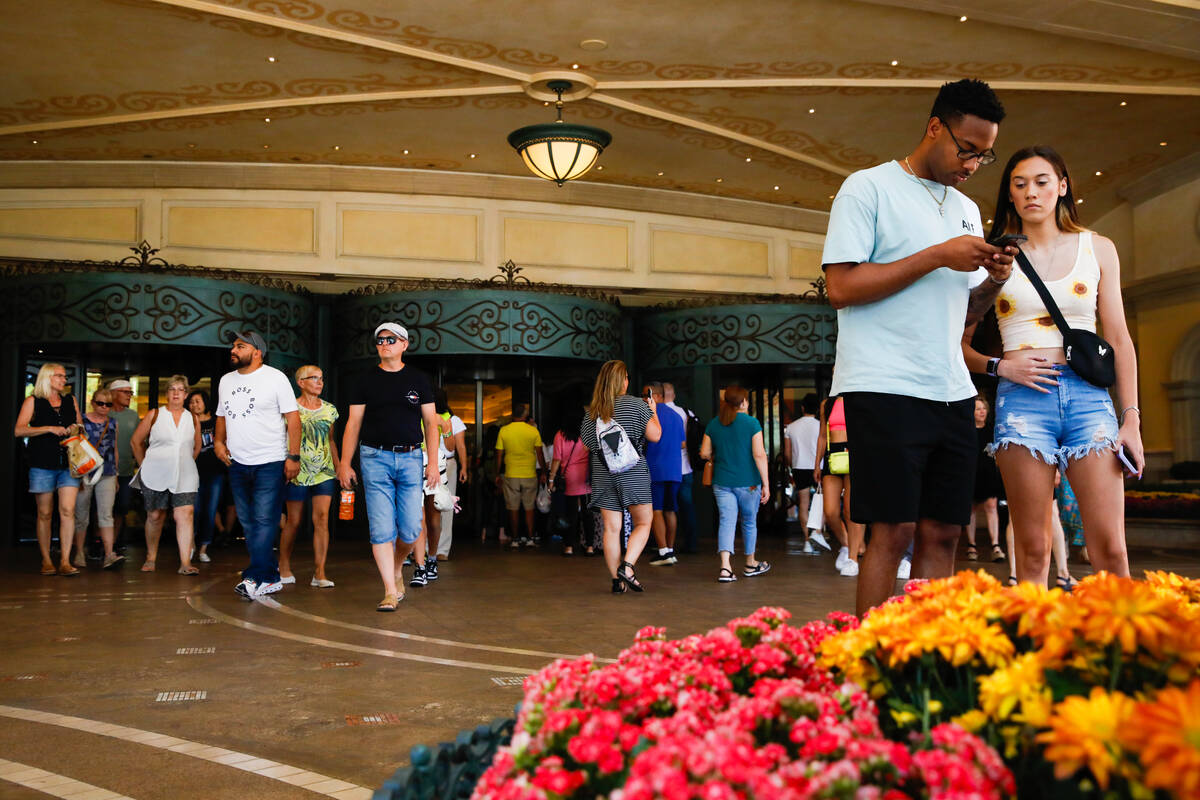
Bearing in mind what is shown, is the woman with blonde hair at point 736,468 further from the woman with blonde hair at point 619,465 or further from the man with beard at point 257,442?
the man with beard at point 257,442

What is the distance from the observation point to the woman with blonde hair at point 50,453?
784 centimetres

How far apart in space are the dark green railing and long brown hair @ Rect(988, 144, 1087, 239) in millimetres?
2155

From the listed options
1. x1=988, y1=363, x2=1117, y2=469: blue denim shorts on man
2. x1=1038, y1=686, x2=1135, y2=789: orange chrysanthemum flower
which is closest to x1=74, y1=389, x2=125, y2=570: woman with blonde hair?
x1=988, y1=363, x2=1117, y2=469: blue denim shorts on man

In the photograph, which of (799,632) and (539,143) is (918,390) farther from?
(539,143)

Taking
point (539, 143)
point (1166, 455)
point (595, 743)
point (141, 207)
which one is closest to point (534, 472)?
point (539, 143)

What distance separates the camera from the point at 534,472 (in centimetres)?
1095

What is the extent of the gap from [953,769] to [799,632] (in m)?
0.71

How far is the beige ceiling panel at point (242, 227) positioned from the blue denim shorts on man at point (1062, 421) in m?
11.8

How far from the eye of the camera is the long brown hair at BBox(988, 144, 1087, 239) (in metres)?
3.03

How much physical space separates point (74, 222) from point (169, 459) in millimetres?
5988

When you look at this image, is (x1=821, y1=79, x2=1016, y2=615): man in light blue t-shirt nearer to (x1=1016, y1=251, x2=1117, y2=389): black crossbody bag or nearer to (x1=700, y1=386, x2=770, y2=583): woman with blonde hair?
(x1=1016, y1=251, x2=1117, y2=389): black crossbody bag

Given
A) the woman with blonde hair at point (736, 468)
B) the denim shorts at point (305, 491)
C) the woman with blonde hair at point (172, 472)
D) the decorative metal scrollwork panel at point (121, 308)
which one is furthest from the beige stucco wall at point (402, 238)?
the woman with blonde hair at point (736, 468)

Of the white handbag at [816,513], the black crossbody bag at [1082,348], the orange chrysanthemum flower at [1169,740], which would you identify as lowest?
the white handbag at [816,513]

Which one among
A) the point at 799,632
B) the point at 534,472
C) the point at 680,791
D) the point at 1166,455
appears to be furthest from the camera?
the point at 1166,455
